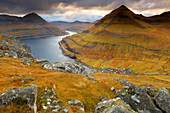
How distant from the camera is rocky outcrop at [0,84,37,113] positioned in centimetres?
1132

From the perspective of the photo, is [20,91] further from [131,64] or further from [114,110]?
[131,64]

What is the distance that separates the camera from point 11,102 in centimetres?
1145

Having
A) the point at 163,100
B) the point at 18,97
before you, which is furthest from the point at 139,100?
the point at 18,97

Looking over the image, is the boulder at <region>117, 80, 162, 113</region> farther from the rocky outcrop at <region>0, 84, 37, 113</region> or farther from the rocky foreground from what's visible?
Result: the rocky outcrop at <region>0, 84, 37, 113</region>

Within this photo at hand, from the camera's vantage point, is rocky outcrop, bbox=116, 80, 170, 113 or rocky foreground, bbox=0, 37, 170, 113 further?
rocky outcrop, bbox=116, 80, 170, 113

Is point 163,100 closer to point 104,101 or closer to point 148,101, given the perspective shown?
point 148,101

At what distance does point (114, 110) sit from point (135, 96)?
1375 centimetres

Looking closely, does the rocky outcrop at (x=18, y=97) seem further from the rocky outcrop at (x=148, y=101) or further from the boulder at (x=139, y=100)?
the rocky outcrop at (x=148, y=101)

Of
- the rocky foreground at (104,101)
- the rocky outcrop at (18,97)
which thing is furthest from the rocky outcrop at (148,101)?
the rocky outcrop at (18,97)

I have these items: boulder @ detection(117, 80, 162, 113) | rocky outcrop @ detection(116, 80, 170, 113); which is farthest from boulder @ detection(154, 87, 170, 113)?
boulder @ detection(117, 80, 162, 113)

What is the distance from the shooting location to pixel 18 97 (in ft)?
39.5

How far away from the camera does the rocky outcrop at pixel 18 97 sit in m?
11.3

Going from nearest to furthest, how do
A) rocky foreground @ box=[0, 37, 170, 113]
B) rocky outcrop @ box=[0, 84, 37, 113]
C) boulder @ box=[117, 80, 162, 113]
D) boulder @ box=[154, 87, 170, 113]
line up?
1. rocky outcrop @ box=[0, 84, 37, 113]
2. rocky foreground @ box=[0, 37, 170, 113]
3. boulder @ box=[154, 87, 170, 113]
4. boulder @ box=[117, 80, 162, 113]

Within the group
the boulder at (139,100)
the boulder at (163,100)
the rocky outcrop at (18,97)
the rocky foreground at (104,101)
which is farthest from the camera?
the boulder at (139,100)
